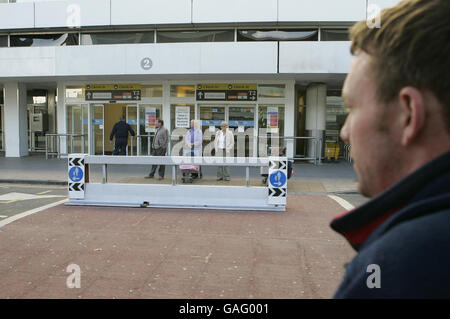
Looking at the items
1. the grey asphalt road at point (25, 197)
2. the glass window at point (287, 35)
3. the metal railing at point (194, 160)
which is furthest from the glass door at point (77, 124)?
the metal railing at point (194, 160)

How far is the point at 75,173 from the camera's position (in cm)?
875

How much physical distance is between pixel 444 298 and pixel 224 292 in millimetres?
3451

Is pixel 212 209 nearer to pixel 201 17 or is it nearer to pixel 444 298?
pixel 444 298

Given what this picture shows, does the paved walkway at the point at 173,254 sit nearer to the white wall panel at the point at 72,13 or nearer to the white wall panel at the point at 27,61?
the white wall panel at the point at 27,61

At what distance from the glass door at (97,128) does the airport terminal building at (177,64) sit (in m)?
0.05

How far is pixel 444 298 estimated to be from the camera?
0.67 meters

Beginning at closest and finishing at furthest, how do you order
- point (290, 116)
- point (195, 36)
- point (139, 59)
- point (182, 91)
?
1. point (139, 59)
2. point (290, 116)
3. point (195, 36)
4. point (182, 91)

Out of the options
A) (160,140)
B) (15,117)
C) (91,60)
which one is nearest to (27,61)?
(91,60)

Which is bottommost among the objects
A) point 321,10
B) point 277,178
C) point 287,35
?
point 277,178

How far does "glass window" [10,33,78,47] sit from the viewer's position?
18.6 meters

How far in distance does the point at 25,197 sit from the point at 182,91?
10255 millimetres

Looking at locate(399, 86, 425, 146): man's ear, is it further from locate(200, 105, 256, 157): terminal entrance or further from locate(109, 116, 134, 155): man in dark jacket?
locate(200, 105, 256, 157): terminal entrance

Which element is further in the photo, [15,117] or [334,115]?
[334,115]

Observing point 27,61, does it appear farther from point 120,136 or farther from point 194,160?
point 194,160
